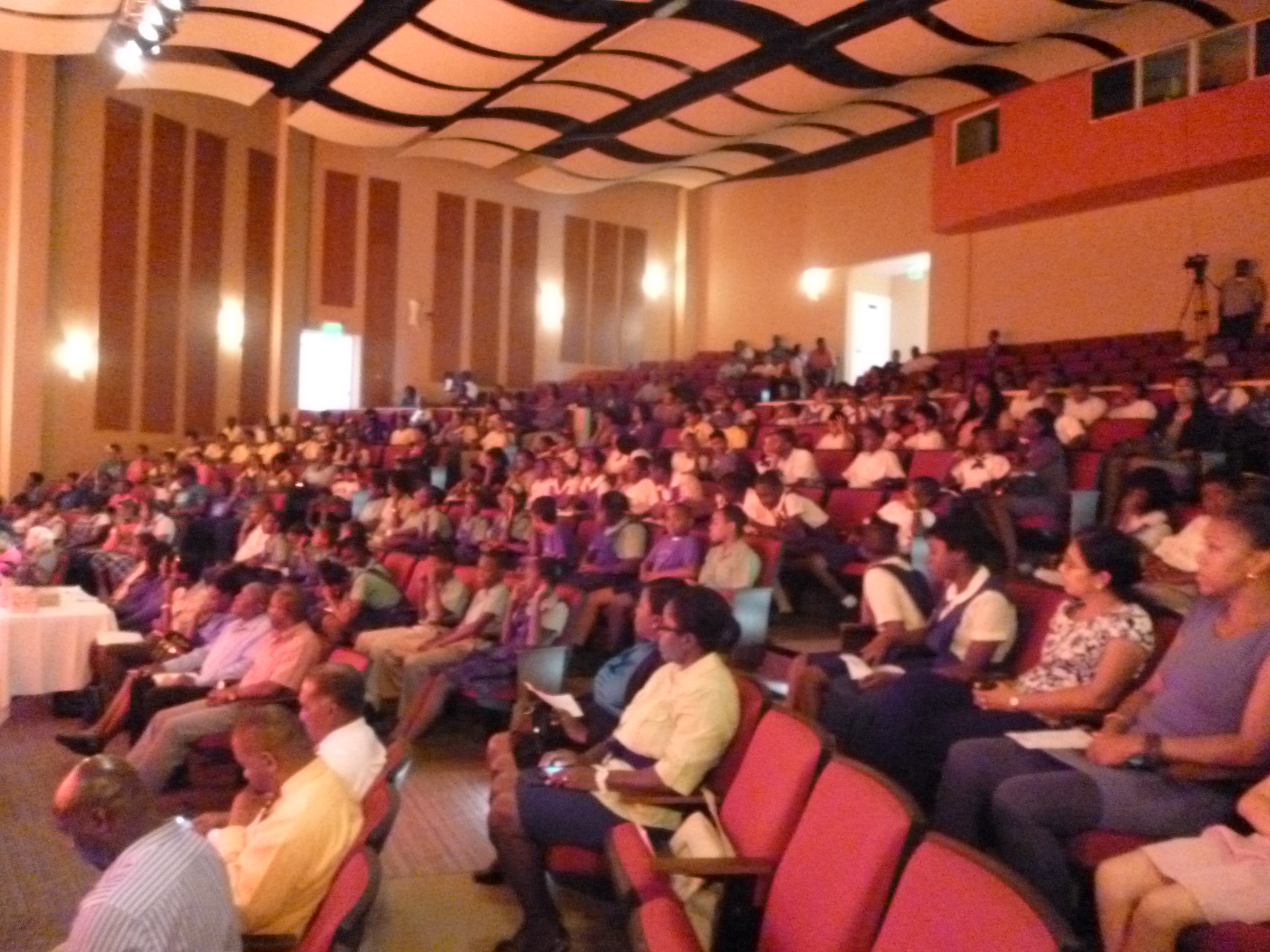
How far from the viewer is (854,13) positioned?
1033cm

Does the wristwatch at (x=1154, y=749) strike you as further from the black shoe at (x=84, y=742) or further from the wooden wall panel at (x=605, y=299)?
the wooden wall panel at (x=605, y=299)

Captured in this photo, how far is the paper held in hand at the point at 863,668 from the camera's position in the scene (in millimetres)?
3596

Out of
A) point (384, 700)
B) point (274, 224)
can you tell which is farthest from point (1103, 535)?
point (274, 224)

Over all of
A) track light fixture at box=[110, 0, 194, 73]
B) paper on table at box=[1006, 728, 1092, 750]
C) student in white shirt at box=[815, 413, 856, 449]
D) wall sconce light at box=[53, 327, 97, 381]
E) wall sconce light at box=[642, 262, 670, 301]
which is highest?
track light fixture at box=[110, 0, 194, 73]

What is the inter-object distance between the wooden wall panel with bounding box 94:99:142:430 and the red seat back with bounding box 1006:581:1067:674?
42.3 feet

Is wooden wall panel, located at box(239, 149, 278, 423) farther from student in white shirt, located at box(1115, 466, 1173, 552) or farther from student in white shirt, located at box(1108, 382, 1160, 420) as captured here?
student in white shirt, located at box(1115, 466, 1173, 552)

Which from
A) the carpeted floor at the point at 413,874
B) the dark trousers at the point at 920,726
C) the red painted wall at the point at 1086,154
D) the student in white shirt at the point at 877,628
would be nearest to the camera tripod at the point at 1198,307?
the red painted wall at the point at 1086,154

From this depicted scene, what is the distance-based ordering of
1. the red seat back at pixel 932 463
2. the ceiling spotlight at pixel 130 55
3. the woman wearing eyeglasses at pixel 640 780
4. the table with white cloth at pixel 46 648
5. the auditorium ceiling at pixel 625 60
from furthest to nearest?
the auditorium ceiling at pixel 625 60 → the ceiling spotlight at pixel 130 55 → the red seat back at pixel 932 463 → the table with white cloth at pixel 46 648 → the woman wearing eyeglasses at pixel 640 780

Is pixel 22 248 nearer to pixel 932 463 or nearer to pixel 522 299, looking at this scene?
pixel 522 299

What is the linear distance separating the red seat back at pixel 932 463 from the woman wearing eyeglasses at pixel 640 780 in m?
4.22

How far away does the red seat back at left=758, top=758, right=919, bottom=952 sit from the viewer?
1.84m

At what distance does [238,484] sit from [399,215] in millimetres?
6978

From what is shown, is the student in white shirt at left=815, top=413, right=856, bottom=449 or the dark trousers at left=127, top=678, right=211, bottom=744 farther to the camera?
the student in white shirt at left=815, top=413, right=856, bottom=449

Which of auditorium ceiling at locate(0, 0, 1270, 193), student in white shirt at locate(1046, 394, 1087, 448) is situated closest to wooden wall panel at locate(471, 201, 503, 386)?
auditorium ceiling at locate(0, 0, 1270, 193)
